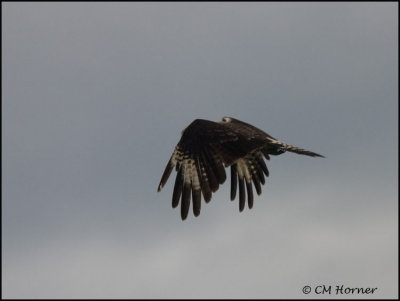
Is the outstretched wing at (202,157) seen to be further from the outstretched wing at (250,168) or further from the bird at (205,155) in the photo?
the outstretched wing at (250,168)

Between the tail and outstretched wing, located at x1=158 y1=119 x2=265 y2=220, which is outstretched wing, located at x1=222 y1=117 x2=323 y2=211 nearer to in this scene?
the tail

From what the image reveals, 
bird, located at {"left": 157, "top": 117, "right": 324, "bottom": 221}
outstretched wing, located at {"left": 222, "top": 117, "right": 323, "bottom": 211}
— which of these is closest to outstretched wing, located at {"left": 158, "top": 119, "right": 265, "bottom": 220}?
bird, located at {"left": 157, "top": 117, "right": 324, "bottom": 221}

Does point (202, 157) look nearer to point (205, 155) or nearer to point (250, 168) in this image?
point (205, 155)

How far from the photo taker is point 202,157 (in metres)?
15.1

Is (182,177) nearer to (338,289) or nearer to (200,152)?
(200,152)

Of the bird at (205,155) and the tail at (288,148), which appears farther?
the tail at (288,148)

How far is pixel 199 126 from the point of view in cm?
1571

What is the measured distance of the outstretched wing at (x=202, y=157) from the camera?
1470 cm

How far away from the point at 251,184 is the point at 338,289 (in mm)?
3043

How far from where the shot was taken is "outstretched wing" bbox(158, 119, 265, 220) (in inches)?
579

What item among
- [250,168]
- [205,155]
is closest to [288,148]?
[250,168]

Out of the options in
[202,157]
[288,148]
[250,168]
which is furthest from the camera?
[250,168]

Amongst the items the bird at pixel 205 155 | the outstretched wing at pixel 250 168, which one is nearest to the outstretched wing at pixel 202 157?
the bird at pixel 205 155

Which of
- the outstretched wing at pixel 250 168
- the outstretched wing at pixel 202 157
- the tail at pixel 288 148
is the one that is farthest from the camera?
the outstretched wing at pixel 250 168
